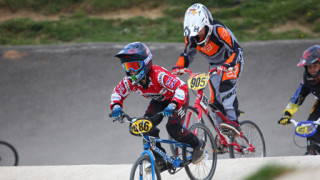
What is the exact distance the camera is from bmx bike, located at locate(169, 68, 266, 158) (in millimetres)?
5852

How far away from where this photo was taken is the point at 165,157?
16.1ft

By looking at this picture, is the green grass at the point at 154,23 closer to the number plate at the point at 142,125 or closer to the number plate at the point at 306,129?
the number plate at the point at 306,129

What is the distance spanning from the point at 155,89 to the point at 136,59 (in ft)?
1.71

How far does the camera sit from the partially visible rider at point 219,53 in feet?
20.0

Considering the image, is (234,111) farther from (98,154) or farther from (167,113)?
(98,154)

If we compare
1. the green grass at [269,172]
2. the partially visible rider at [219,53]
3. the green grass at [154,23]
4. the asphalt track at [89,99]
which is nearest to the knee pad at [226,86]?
the partially visible rider at [219,53]

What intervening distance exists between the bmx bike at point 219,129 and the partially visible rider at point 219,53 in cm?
13

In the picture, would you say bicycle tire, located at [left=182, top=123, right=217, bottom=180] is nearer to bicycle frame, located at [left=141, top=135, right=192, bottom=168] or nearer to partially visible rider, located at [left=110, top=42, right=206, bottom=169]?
partially visible rider, located at [left=110, top=42, right=206, bottom=169]

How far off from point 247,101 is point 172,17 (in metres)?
5.89

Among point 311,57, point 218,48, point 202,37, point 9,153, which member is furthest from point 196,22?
point 9,153

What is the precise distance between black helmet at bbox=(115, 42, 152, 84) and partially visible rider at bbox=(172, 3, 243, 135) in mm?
1389

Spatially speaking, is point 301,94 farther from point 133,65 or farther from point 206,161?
point 133,65

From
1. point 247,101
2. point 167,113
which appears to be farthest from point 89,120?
point 167,113

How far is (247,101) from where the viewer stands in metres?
10.4
